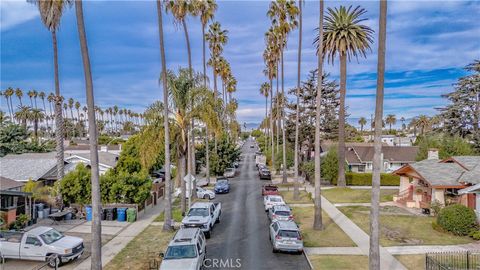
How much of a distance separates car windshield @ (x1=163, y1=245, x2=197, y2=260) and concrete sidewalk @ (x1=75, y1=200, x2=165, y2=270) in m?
4.52

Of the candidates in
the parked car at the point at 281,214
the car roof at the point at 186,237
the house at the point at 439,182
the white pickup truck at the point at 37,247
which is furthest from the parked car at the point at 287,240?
the house at the point at 439,182

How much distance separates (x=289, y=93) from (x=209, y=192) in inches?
1170

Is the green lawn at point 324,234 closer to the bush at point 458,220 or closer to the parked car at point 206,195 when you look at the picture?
the bush at point 458,220

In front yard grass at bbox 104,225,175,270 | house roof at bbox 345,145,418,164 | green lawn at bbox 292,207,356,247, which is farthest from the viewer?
house roof at bbox 345,145,418,164

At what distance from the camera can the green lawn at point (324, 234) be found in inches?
886

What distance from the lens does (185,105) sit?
32188 mm

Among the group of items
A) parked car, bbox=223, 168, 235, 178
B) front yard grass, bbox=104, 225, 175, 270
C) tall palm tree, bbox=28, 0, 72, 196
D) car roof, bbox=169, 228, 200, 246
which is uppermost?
tall palm tree, bbox=28, 0, 72, 196

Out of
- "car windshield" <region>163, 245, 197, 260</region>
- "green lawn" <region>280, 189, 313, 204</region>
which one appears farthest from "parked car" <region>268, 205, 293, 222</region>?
"green lawn" <region>280, 189, 313, 204</region>

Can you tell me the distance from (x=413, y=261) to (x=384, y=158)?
4401cm

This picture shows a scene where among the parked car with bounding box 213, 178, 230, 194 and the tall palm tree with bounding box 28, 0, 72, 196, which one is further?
the parked car with bounding box 213, 178, 230, 194

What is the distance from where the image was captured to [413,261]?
1902 cm

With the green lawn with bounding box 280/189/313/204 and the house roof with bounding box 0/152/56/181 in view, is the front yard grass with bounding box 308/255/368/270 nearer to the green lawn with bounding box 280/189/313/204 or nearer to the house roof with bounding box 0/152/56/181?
the green lawn with bounding box 280/189/313/204

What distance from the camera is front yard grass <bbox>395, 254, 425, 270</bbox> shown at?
18.2 meters

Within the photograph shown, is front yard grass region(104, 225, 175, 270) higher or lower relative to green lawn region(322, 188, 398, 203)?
higher
